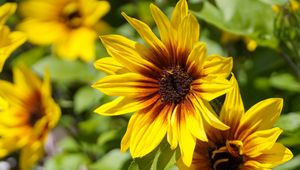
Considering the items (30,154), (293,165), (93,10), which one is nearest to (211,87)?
(293,165)

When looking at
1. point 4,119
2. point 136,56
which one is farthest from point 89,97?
point 136,56

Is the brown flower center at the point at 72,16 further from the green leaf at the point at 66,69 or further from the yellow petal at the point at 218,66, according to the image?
the yellow petal at the point at 218,66

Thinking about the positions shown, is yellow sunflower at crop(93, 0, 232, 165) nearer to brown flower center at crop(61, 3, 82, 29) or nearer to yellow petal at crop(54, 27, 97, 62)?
yellow petal at crop(54, 27, 97, 62)

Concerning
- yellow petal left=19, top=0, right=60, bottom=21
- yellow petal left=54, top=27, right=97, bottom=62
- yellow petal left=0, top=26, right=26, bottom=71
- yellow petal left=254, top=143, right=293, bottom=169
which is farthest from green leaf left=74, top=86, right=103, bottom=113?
yellow petal left=254, top=143, right=293, bottom=169

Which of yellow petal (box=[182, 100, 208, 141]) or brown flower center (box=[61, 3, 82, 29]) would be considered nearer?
yellow petal (box=[182, 100, 208, 141])

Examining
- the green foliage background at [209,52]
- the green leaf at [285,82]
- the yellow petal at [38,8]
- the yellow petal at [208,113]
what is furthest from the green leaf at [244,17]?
the yellow petal at [38,8]
